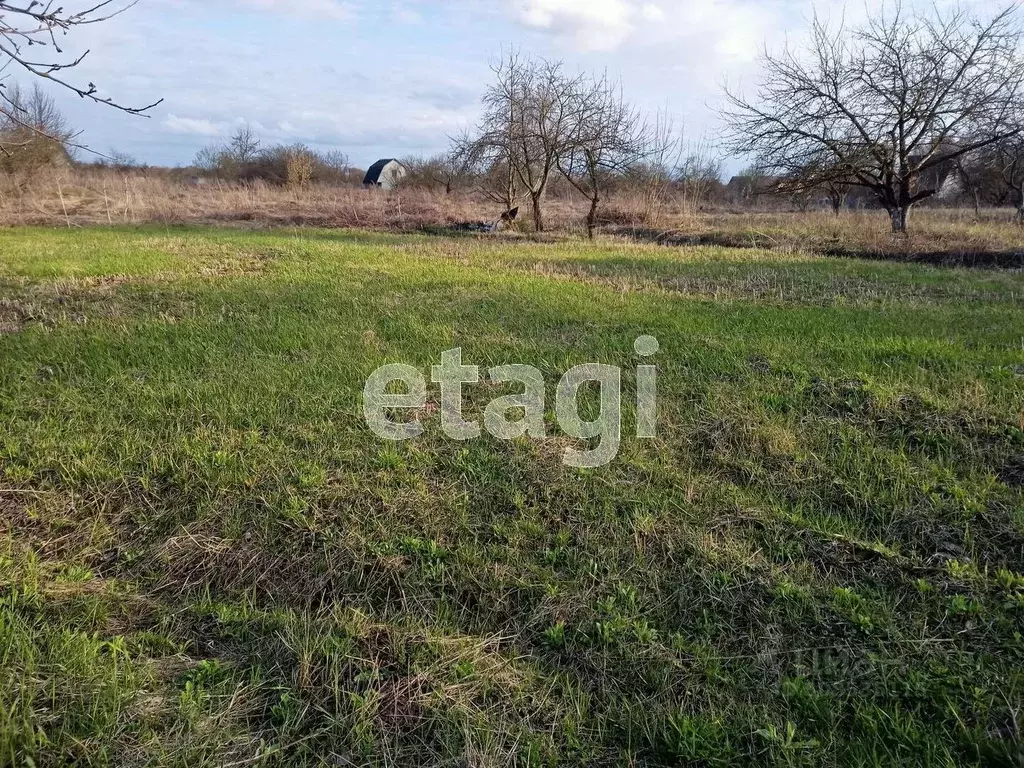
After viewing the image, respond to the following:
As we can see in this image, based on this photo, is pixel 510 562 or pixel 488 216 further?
pixel 488 216

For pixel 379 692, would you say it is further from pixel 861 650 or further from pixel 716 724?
pixel 861 650

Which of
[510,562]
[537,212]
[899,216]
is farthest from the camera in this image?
[537,212]

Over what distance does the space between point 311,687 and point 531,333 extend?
444 centimetres

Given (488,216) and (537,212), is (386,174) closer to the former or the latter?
(488,216)

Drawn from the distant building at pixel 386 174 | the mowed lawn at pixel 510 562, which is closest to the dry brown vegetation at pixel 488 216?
the mowed lawn at pixel 510 562

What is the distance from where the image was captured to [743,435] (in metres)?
3.85

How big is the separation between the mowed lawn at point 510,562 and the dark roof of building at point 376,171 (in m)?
41.3

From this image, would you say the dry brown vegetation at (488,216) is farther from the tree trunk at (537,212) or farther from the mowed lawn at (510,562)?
the mowed lawn at (510,562)

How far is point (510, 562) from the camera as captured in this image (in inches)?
112

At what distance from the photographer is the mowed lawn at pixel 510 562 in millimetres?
2039

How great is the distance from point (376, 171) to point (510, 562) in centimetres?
4619

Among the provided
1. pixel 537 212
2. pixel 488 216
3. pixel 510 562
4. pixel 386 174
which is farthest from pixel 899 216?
pixel 386 174

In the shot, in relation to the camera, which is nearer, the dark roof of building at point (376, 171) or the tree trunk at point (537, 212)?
the tree trunk at point (537, 212)

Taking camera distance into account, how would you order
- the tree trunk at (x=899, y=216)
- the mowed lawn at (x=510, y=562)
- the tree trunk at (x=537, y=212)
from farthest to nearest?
the tree trunk at (x=537, y=212) → the tree trunk at (x=899, y=216) → the mowed lawn at (x=510, y=562)
